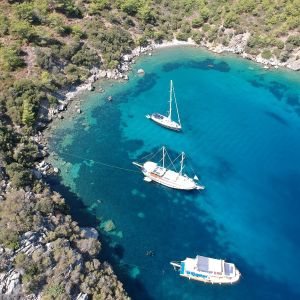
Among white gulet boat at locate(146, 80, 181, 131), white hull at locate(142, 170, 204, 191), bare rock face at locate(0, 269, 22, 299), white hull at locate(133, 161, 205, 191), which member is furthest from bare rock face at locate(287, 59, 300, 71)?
bare rock face at locate(0, 269, 22, 299)

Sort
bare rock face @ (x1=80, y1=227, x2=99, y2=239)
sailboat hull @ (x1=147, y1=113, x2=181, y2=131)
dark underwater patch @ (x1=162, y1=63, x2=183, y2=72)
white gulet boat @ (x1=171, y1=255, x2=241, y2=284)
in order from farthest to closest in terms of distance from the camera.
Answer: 1. dark underwater patch @ (x1=162, y1=63, x2=183, y2=72)
2. sailboat hull @ (x1=147, y1=113, x2=181, y2=131)
3. bare rock face @ (x1=80, y1=227, x2=99, y2=239)
4. white gulet boat @ (x1=171, y1=255, x2=241, y2=284)

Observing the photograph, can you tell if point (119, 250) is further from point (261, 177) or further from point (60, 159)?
point (261, 177)

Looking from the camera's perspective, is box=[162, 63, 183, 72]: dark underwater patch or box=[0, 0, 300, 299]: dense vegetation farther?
box=[162, 63, 183, 72]: dark underwater patch

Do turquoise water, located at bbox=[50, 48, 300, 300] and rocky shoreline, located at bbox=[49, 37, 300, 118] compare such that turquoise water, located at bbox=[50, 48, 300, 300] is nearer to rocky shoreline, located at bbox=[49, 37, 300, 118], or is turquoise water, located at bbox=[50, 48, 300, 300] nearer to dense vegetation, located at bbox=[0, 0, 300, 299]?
rocky shoreline, located at bbox=[49, 37, 300, 118]

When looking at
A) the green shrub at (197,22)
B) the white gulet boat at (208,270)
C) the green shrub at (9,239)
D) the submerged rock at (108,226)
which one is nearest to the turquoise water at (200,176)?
the submerged rock at (108,226)

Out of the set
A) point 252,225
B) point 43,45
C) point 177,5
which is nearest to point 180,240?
point 252,225
